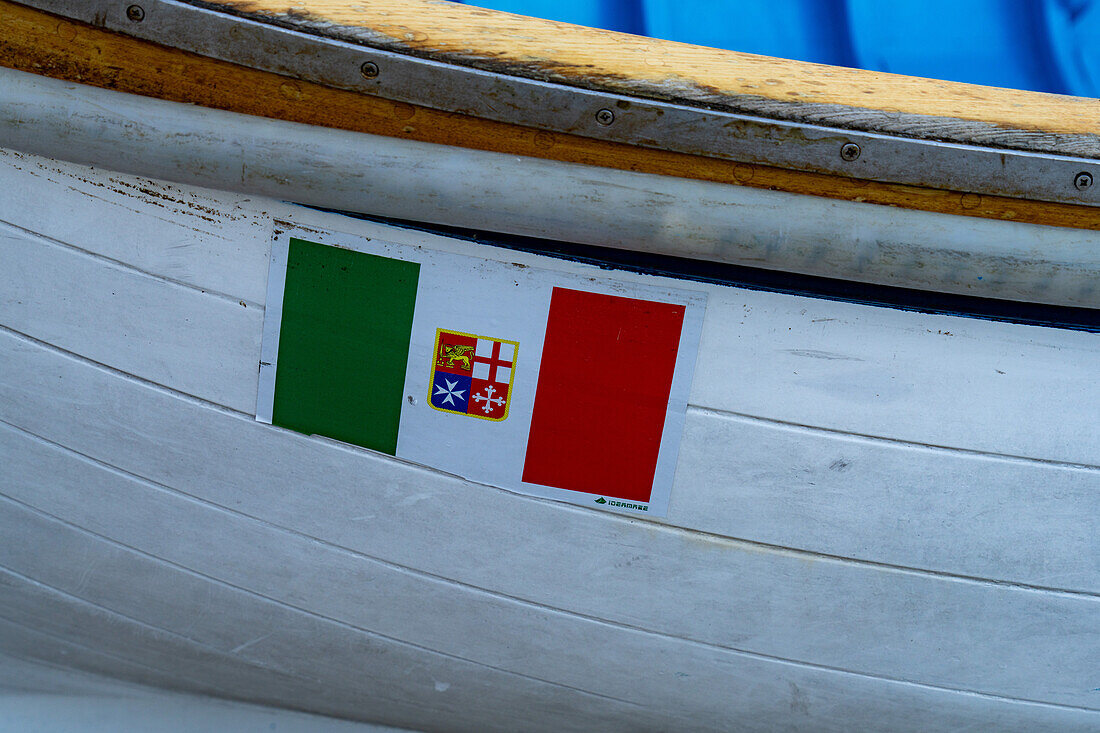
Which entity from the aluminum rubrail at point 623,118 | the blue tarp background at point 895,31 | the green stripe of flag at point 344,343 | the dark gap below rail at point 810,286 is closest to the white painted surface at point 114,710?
the green stripe of flag at point 344,343

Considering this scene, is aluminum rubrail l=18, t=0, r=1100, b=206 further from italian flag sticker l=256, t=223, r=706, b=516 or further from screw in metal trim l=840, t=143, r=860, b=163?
italian flag sticker l=256, t=223, r=706, b=516

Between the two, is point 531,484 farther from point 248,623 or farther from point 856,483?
point 248,623

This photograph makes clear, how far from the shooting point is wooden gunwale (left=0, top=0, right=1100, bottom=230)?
79 centimetres

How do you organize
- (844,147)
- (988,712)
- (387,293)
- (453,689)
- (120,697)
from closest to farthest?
(844,147) < (387,293) < (988,712) < (453,689) < (120,697)

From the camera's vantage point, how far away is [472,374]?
92cm

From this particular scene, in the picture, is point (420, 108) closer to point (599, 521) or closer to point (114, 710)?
point (599, 521)

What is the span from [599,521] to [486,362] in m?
0.23

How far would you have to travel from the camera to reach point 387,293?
90 cm

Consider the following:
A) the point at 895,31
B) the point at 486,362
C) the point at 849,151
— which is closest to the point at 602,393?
the point at 486,362

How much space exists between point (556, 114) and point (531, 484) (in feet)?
1.33

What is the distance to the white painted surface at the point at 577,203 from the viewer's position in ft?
2.62

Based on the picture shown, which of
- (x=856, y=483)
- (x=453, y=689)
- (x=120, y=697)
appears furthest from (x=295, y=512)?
(x=856, y=483)

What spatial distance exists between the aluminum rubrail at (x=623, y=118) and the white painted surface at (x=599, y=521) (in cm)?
14

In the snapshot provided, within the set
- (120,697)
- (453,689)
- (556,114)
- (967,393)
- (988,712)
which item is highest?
(556,114)
